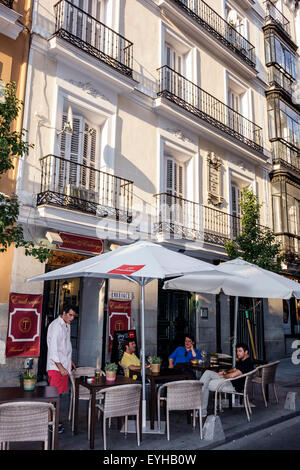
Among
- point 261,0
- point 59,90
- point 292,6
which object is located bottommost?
point 59,90

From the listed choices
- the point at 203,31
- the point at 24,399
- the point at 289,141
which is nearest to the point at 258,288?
the point at 24,399

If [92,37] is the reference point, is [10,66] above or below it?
below

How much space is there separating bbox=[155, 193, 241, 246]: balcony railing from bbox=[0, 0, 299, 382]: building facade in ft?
0.15

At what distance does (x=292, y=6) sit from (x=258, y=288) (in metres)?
19.0

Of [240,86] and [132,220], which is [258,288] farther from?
[240,86]

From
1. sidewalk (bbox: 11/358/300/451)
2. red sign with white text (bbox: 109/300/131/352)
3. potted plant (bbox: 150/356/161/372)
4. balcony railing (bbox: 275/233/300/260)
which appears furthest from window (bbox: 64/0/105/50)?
balcony railing (bbox: 275/233/300/260)

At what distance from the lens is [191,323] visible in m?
12.7

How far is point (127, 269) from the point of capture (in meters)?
5.56

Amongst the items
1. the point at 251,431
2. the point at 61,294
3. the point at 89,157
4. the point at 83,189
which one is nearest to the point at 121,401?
the point at 251,431

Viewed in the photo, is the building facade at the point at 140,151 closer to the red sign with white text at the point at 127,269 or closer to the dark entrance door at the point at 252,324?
the dark entrance door at the point at 252,324

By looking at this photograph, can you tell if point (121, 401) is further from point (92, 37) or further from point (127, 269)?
point (92, 37)

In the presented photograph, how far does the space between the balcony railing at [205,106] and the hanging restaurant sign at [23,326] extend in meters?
7.26

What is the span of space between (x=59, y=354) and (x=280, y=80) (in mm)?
16922

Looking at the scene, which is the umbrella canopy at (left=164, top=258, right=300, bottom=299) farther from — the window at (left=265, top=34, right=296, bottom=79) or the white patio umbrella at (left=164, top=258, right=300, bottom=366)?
the window at (left=265, top=34, right=296, bottom=79)
